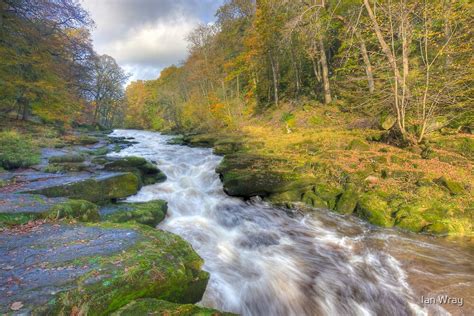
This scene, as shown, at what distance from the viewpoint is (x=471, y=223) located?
669 cm

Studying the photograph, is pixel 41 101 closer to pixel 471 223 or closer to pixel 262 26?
pixel 262 26

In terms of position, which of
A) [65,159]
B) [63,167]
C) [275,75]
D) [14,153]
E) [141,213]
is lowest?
[141,213]

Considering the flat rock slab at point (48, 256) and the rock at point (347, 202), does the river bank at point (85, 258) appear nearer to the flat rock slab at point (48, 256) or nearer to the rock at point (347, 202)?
the flat rock slab at point (48, 256)

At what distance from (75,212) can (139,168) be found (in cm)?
567

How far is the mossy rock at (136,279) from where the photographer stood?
288 centimetres

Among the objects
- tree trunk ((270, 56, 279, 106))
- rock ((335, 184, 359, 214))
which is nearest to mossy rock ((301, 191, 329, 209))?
rock ((335, 184, 359, 214))

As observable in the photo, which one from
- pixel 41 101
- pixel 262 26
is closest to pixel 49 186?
pixel 41 101

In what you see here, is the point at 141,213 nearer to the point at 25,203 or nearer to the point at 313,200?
the point at 25,203

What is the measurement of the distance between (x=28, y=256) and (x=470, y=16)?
1566 cm

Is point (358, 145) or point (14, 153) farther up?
point (358, 145)

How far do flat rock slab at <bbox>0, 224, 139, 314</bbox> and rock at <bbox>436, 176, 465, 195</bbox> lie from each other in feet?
29.2

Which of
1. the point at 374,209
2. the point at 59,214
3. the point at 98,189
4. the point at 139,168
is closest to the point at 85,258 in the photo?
the point at 59,214

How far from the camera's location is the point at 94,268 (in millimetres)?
3447

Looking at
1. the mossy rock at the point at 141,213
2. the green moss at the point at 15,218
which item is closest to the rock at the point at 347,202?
the mossy rock at the point at 141,213
